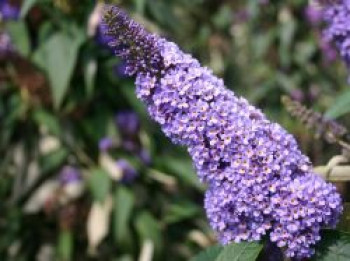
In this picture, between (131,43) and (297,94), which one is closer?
(131,43)

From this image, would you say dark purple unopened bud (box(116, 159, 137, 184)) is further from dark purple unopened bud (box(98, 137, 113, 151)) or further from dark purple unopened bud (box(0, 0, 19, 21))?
dark purple unopened bud (box(0, 0, 19, 21))

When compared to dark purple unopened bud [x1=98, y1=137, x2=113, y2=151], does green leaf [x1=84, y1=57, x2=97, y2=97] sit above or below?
above

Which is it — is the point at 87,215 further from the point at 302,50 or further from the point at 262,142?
the point at 262,142

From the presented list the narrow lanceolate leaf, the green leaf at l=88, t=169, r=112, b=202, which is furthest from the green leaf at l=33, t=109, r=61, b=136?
the narrow lanceolate leaf

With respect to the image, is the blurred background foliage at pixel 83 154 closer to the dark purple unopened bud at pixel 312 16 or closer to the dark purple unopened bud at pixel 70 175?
the dark purple unopened bud at pixel 70 175

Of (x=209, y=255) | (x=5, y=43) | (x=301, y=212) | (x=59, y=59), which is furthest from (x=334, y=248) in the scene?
(x=5, y=43)

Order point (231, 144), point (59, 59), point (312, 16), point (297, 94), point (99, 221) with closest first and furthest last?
point (231, 144)
point (59, 59)
point (99, 221)
point (297, 94)
point (312, 16)

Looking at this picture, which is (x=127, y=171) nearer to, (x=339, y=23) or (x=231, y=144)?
(x=339, y=23)

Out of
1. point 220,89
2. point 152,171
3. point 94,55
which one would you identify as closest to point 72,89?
point 94,55
